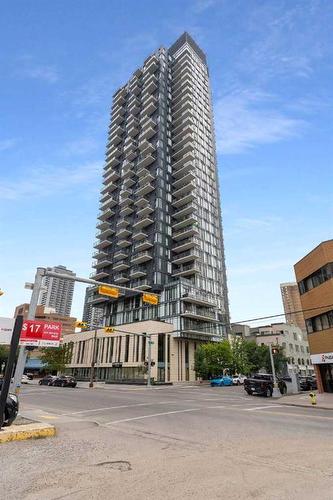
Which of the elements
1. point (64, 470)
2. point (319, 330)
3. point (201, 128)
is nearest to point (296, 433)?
point (64, 470)

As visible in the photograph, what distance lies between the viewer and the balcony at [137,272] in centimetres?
7056

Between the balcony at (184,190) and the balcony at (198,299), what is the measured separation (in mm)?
24673

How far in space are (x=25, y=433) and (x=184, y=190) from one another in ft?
240

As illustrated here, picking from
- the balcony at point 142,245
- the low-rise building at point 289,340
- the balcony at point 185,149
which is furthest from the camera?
the low-rise building at point 289,340

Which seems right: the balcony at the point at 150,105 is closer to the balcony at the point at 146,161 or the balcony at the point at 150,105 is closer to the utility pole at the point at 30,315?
the balcony at the point at 146,161

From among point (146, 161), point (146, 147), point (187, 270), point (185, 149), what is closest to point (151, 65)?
point (146, 147)

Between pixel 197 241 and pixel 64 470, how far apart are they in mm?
68587

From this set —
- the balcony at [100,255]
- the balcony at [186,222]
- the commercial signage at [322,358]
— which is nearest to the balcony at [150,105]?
the balcony at [186,222]

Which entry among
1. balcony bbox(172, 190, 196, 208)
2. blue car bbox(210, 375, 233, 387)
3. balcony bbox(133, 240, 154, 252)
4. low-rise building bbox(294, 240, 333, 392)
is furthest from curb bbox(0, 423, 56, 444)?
balcony bbox(172, 190, 196, 208)

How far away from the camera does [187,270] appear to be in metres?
69.9

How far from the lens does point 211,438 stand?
8.95 metres

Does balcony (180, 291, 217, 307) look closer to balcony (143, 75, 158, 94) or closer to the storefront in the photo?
the storefront

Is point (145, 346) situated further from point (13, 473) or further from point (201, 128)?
point (201, 128)

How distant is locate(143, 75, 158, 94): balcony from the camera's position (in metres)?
90.2
